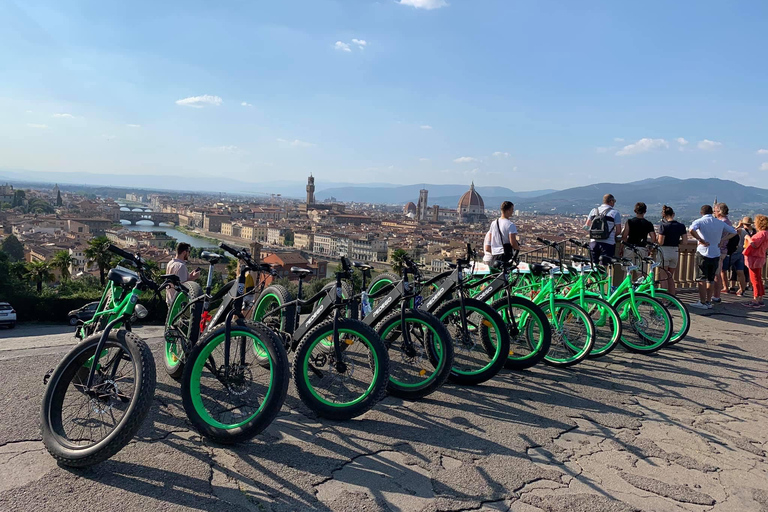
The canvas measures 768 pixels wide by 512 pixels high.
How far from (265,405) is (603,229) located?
17.7 feet

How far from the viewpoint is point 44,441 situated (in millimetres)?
2572

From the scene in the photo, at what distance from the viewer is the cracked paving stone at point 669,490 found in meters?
2.53

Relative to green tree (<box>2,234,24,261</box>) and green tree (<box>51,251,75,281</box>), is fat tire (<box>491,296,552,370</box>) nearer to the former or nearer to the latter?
green tree (<box>51,251,75,281</box>)

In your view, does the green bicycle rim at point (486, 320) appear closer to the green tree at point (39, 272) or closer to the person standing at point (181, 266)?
the person standing at point (181, 266)

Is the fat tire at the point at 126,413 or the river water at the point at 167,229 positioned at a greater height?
the fat tire at the point at 126,413

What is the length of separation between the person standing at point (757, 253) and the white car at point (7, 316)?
1741cm

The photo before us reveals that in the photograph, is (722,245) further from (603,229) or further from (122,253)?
(122,253)

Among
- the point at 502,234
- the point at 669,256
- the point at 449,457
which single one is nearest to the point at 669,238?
the point at 669,256

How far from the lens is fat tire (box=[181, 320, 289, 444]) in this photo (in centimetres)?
276

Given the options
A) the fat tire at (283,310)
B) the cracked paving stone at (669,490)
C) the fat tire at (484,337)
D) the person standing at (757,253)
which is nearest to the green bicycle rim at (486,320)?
the fat tire at (484,337)

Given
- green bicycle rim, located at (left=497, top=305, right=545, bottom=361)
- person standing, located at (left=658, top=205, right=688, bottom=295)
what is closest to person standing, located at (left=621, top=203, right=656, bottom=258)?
person standing, located at (left=658, top=205, right=688, bottom=295)

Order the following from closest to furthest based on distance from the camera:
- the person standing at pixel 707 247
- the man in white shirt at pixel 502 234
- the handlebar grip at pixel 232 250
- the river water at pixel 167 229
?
the handlebar grip at pixel 232 250, the man in white shirt at pixel 502 234, the person standing at pixel 707 247, the river water at pixel 167 229

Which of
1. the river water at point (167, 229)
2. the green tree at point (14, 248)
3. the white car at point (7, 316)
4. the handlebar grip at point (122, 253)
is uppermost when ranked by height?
the handlebar grip at point (122, 253)

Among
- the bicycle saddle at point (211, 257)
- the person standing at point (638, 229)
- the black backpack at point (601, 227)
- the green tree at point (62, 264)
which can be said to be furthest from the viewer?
the green tree at point (62, 264)
